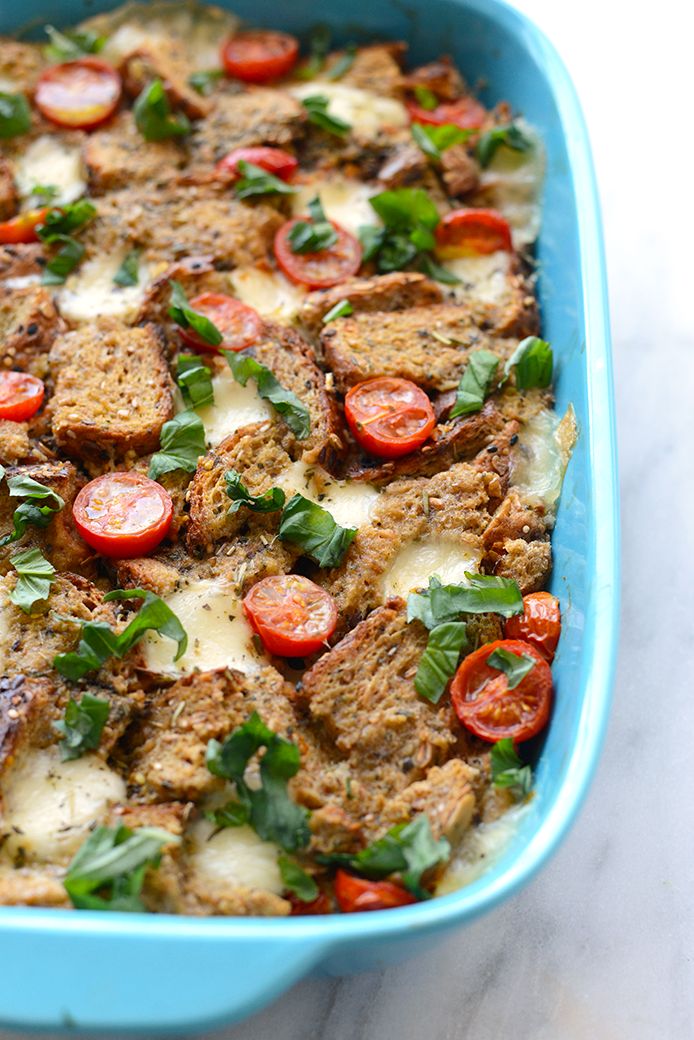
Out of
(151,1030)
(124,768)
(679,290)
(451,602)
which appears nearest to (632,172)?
(679,290)

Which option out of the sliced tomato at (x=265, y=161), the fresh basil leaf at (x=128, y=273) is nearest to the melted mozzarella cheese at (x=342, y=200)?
the sliced tomato at (x=265, y=161)

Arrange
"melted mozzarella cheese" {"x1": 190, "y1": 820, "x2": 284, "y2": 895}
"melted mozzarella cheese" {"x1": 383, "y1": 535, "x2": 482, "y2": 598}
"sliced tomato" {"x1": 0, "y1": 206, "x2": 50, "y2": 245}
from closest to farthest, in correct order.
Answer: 1. "melted mozzarella cheese" {"x1": 190, "y1": 820, "x2": 284, "y2": 895}
2. "melted mozzarella cheese" {"x1": 383, "y1": 535, "x2": 482, "y2": 598}
3. "sliced tomato" {"x1": 0, "y1": 206, "x2": 50, "y2": 245}

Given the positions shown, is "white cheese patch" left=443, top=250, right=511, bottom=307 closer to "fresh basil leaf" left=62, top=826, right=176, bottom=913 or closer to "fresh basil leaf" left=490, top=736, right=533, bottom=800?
"fresh basil leaf" left=490, top=736, right=533, bottom=800

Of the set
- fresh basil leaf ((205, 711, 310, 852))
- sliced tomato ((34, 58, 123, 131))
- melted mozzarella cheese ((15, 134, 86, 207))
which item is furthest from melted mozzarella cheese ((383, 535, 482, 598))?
sliced tomato ((34, 58, 123, 131))

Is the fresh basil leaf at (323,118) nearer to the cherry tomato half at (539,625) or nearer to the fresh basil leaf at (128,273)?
the fresh basil leaf at (128,273)

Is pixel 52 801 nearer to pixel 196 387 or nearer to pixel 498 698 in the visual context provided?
pixel 498 698

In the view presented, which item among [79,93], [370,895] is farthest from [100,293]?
[370,895]

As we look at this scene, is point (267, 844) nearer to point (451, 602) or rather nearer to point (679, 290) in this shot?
point (451, 602)
